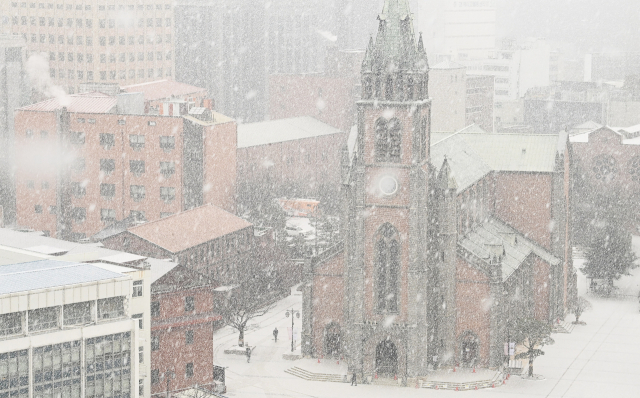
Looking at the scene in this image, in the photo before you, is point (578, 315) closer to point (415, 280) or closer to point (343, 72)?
point (415, 280)

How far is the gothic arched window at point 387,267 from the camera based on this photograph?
94.0 m

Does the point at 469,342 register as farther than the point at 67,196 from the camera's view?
No

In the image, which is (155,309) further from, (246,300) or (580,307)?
(580,307)

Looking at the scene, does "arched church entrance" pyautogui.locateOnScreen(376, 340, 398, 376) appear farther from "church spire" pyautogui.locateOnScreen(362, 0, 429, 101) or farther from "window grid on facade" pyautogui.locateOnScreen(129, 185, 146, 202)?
"window grid on facade" pyautogui.locateOnScreen(129, 185, 146, 202)

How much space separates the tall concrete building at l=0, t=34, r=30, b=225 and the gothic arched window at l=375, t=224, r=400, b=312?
235 ft

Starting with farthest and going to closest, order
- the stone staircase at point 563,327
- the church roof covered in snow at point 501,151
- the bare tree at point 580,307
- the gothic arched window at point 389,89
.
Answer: the bare tree at point 580,307 → the church roof covered in snow at point 501,151 → the stone staircase at point 563,327 → the gothic arched window at point 389,89

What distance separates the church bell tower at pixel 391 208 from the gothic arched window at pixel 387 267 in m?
0.07


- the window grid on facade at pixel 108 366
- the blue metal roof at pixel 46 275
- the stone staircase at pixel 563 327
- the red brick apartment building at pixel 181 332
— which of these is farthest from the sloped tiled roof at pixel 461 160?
the window grid on facade at pixel 108 366

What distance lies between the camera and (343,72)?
193 meters

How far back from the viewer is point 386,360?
95.4 meters

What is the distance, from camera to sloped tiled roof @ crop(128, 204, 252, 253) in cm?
10938

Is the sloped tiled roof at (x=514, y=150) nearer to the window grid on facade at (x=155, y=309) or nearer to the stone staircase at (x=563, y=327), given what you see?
the stone staircase at (x=563, y=327)

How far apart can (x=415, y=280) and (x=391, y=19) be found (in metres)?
19.0

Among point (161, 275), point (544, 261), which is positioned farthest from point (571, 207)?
point (161, 275)
